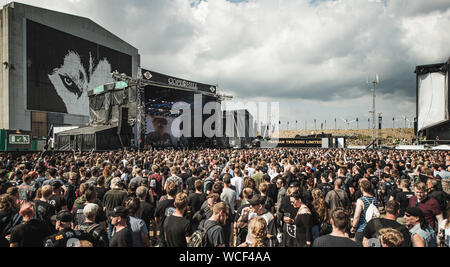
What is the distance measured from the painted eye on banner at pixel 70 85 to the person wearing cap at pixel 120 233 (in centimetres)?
4115

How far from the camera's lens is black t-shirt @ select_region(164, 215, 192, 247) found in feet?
10.4

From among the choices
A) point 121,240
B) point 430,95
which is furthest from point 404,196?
point 430,95

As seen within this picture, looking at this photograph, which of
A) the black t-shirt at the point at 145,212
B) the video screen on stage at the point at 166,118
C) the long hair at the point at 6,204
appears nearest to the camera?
the long hair at the point at 6,204

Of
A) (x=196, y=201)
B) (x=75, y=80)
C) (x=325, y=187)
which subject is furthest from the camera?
(x=75, y=80)

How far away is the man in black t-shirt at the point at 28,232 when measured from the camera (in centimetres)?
305

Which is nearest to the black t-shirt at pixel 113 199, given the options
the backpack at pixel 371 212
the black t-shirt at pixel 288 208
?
the black t-shirt at pixel 288 208

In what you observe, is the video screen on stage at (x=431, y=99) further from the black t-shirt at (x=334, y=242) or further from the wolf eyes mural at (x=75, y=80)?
the wolf eyes mural at (x=75, y=80)

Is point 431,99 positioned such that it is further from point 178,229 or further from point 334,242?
point 178,229

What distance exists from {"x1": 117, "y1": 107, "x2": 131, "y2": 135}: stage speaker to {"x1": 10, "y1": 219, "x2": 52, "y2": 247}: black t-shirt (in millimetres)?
22380

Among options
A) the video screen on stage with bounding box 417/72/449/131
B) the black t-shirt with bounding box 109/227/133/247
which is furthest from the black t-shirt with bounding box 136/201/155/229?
the video screen on stage with bounding box 417/72/449/131

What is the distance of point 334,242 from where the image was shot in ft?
8.70

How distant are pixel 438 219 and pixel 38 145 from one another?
38757 millimetres

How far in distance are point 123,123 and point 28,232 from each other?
897 inches
